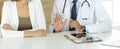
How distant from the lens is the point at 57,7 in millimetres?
2570

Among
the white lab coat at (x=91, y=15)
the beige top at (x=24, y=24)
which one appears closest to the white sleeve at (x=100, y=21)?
the white lab coat at (x=91, y=15)

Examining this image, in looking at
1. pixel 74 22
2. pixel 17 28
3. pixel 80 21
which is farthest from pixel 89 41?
pixel 17 28

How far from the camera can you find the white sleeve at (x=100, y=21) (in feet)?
7.09

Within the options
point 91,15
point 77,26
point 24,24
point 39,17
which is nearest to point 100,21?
point 91,15

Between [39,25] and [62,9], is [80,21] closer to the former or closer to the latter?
[62,9]

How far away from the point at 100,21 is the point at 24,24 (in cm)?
79

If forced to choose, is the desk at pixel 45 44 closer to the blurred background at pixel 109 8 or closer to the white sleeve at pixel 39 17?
the white sleeve at pixel 39 17

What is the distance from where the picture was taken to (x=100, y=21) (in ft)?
7.57

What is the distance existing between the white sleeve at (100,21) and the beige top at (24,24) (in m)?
0.61

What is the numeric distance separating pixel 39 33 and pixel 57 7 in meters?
0.66

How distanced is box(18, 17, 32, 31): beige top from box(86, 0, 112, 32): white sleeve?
61cm

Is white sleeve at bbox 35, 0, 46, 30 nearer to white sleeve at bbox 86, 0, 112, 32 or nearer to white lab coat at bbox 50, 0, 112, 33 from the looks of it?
white lab coat at bbox 50, 0, 112, 33

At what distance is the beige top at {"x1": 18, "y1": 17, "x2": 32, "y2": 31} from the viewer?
2254 mm

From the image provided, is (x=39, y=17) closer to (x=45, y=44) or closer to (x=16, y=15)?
(x=16, y=15)
